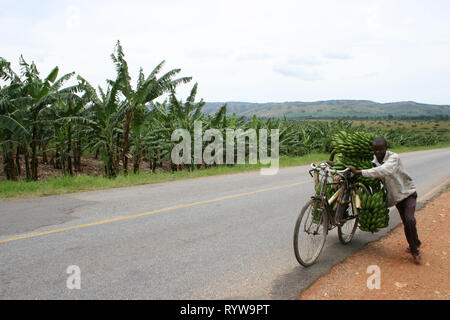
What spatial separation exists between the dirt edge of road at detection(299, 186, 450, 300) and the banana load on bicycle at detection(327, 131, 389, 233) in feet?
1.61

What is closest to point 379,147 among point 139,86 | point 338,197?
point 338,197

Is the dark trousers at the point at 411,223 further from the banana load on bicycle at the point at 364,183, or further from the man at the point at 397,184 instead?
the banana load on bicycle at the point at 364,183

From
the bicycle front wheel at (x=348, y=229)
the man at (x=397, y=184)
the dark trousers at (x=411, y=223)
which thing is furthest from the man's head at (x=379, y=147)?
the bicycle front wheel at (x=348, y=229)

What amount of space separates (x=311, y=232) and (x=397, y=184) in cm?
144

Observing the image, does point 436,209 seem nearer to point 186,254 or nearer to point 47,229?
point 186,254

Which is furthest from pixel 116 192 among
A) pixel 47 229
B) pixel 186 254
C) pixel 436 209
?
pixel 436 209

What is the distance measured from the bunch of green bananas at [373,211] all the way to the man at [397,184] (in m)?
0.19

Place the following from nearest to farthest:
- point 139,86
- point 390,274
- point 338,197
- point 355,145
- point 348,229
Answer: point 390,274
point 338,197
point 355,145
point 348,229
point 139,86

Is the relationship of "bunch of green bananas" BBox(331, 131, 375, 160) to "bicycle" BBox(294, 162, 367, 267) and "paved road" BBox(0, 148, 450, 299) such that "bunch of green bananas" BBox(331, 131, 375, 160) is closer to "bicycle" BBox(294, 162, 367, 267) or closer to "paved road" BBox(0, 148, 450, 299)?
"bicycle" BBox(294, 162, 367, 267)

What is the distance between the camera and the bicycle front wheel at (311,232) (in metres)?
4.58

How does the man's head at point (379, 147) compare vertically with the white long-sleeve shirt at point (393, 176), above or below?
above

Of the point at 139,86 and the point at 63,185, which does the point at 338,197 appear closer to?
the point at 63,185

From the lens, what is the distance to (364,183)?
504cm

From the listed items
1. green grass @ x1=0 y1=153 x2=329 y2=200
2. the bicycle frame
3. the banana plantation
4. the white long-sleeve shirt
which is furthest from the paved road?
the banana plantation
